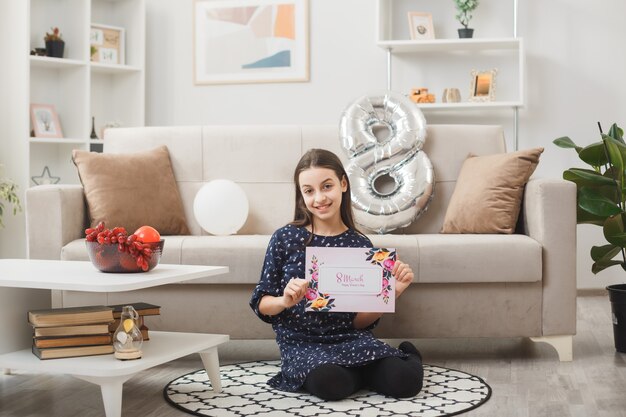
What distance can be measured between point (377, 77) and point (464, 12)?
64cm

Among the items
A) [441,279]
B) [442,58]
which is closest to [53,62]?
[442,58]

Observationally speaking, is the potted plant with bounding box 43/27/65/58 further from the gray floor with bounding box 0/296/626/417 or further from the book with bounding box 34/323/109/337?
the book with bounding box 34/323/109/337

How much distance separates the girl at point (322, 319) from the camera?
7.89ft

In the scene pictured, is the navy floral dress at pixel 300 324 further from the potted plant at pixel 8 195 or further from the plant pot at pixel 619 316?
the potted plant at pixel 8 195

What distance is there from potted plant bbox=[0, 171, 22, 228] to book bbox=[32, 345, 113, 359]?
2.56 m

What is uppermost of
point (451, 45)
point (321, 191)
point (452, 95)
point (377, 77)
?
point (451, 45)

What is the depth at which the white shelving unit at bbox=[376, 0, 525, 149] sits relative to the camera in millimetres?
4910

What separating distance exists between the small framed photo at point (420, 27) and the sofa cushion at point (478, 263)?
88.5 inches

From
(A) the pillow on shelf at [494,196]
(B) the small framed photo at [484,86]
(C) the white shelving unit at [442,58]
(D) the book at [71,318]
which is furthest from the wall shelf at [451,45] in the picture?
(D) the book at [71,318]

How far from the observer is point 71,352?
227 cm

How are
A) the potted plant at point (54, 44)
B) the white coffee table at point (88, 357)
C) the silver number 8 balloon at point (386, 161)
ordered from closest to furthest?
the white coffee table at point (88, 357), the silver number 8 balloon at point (386, 161), the potted plant at point (54, 44)

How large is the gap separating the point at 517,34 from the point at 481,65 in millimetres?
263

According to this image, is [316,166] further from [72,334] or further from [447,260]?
[72,334]

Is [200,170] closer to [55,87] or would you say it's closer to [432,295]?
[432,295]
